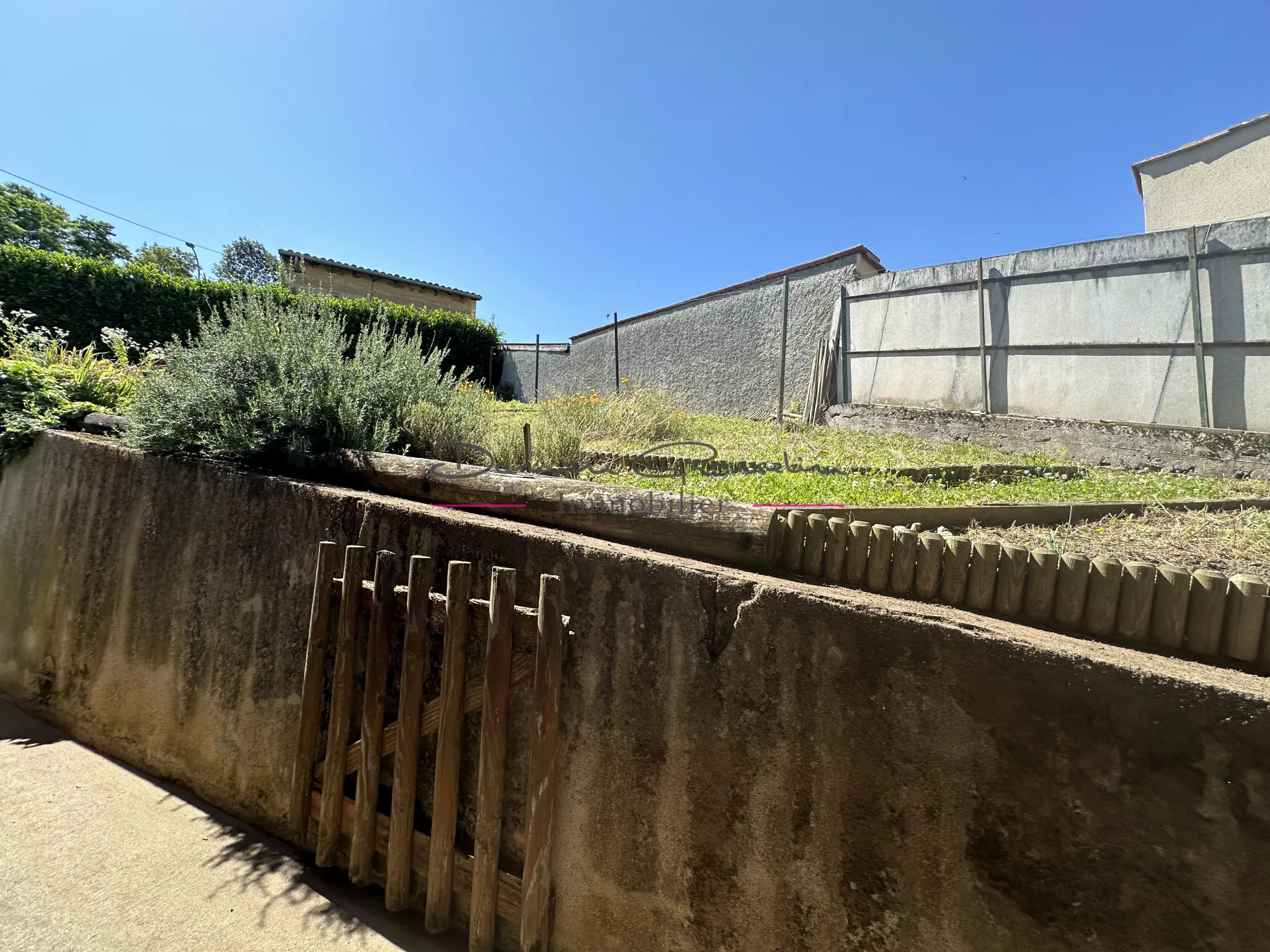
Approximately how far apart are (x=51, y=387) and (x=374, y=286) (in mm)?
12975

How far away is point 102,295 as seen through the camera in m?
9.20

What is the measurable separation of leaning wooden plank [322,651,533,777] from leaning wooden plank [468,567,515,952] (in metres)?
0.04

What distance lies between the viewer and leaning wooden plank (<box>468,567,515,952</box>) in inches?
83.7

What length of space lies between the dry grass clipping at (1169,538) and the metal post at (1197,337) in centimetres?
288

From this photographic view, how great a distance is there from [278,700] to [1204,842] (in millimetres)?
3299

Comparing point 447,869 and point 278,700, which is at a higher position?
point 278,700

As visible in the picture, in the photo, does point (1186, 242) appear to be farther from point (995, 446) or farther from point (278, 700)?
point (278, 700)

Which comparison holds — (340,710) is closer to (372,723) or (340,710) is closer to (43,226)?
(372,723)

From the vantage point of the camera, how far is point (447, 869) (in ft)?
7.43

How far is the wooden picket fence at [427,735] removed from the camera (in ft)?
6.91

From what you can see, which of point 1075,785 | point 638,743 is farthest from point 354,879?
point 1075,785

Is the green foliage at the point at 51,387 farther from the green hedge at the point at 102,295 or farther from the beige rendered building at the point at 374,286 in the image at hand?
the beige rendered building at the point at 374,286

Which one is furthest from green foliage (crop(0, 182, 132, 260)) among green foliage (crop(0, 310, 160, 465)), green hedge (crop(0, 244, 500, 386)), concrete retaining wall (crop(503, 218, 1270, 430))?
concrete retaining wall (crop(503, 218, 1270, 430))

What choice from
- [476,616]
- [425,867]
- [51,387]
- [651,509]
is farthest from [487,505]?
[51,387]
